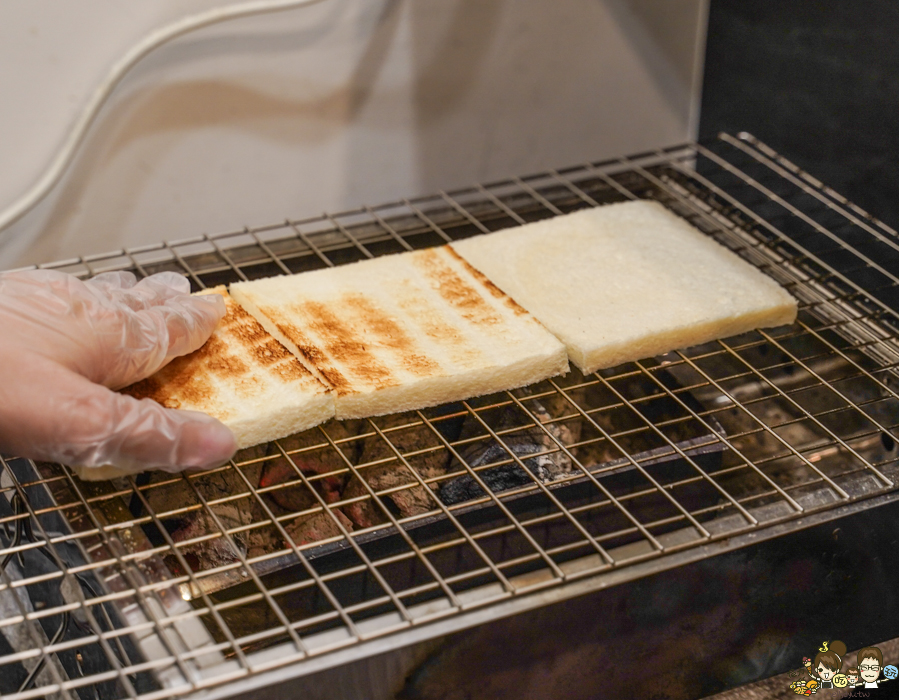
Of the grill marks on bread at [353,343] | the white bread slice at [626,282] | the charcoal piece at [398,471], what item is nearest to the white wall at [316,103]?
the white bread slice at [626,282]

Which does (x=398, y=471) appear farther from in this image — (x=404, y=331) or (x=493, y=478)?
(x=404, y=331)

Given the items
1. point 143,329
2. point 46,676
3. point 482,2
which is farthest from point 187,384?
point 482,2

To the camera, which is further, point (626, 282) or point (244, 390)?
point (626, 282)

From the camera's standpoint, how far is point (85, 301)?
159cm

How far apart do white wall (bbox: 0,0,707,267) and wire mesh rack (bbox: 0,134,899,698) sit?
377 millimetres

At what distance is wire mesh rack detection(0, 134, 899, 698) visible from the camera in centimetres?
131

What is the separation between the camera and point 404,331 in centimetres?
192

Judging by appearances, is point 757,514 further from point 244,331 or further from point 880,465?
point 244,331

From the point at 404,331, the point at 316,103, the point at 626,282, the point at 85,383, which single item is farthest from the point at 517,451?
the point at 316,103

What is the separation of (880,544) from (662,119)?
1849mm

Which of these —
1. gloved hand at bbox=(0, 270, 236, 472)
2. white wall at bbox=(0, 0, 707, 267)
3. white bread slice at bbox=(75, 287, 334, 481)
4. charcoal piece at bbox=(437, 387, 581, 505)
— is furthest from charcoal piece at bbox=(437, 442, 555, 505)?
white wall at bbox=(0, 0, 707, 267)

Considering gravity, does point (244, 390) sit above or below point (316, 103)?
below

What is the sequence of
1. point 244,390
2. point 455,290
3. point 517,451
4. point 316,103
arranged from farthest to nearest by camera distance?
point 316,103 < point 455,290 < point 517,451 < point 244,390

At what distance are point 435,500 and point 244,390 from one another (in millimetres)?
453
